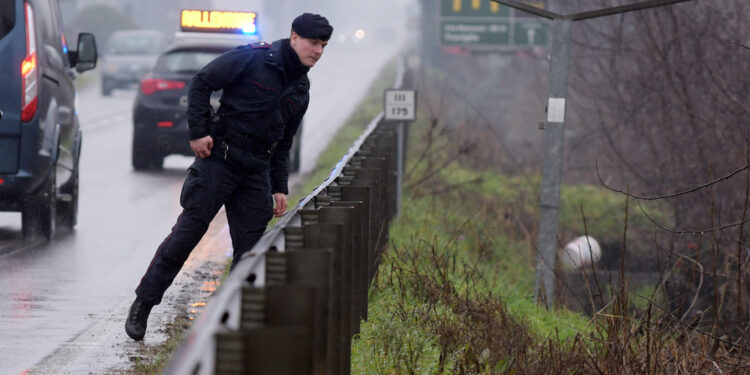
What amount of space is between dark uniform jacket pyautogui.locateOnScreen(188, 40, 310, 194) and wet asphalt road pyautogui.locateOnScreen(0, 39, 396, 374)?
1.27m

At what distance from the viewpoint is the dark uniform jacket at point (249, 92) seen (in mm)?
6754

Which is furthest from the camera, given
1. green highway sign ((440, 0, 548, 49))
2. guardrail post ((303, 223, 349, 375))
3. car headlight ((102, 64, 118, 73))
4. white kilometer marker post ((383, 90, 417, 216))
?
car headlight ((102, 64, 118, 73))

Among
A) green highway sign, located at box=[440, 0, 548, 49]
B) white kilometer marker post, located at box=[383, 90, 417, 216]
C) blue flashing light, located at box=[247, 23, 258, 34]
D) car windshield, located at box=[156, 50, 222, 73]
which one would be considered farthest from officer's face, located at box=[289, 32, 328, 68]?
green highway sign, located at box=[440, 0, 548, 49]

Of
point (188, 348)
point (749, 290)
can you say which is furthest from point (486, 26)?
point (188, 348)

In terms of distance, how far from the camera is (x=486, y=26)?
115ft

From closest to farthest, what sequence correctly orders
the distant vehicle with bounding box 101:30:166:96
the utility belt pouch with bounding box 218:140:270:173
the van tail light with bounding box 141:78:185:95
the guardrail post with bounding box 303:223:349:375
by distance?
the guardrail post with bounding box 303:223:349:375
the utility belt pouch with bounding box 218:140:270:173
the van tail light with bounding box 141:78:185:95
the distant vehicle with bounding box 101:30:166:96

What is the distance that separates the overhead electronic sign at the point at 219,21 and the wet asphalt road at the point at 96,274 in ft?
6.41

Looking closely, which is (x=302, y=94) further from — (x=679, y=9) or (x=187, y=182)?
(x=679, y=9)

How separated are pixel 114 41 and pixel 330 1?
101m

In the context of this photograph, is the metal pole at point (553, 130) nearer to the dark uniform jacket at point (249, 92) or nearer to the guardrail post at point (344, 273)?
the dark uniform jacket at point (249, 92)

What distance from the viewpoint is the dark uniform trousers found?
6.90 metres

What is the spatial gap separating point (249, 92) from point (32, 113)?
13.1ft

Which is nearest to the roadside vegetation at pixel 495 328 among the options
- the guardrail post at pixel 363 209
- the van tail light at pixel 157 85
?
the guardrail post at pixel 363 209

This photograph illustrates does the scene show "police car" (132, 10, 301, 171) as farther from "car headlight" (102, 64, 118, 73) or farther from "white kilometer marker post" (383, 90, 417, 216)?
"car headlight" (102, 64, 118, 73)
